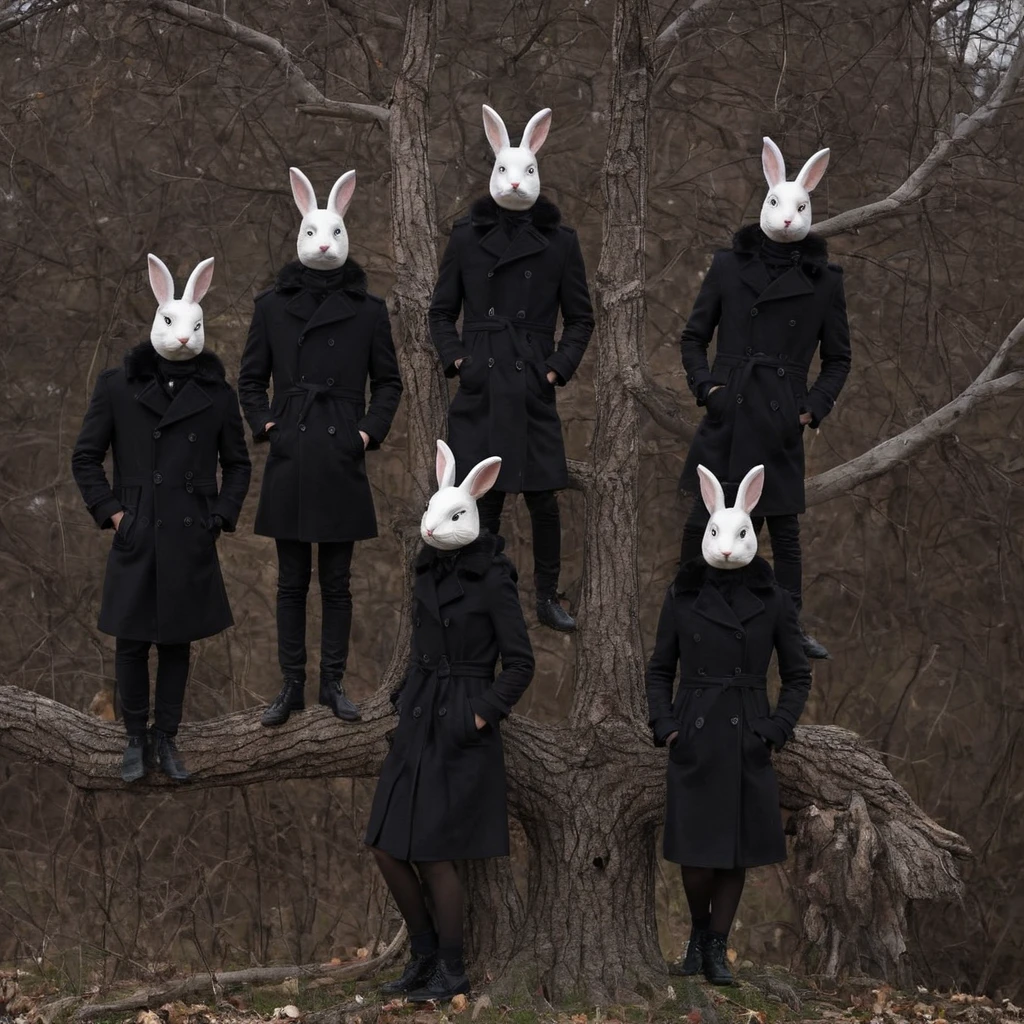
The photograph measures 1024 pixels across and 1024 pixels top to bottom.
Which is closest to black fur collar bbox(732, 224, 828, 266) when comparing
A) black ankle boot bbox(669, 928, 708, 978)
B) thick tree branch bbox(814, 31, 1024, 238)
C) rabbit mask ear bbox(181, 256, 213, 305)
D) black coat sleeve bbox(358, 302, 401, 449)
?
thick tree branch bbox(814, 31, 1024, 238)

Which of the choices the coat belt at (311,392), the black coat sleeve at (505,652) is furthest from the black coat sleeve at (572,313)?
the black coat sleeve at (505,652)

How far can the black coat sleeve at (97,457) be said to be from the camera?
8031 mm

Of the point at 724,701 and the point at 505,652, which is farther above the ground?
the point at 505,652

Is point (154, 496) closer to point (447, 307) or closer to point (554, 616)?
point (447, 307)

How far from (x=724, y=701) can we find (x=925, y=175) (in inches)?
126

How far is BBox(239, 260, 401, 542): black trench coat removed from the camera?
8.16 metres

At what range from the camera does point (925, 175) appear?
30.8ft

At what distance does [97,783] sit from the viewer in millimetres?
8656

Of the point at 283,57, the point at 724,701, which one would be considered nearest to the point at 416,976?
the point at 724,701

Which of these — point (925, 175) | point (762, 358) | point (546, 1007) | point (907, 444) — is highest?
point (925, 175)

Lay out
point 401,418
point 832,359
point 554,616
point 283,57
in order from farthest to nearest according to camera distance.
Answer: point 401,418, point 283,57, point 554,616, point 832,359

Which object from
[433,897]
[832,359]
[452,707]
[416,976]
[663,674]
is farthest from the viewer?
[832,359]

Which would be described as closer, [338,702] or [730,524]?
[730,524]

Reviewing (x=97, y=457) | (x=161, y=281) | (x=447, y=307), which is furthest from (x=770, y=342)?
(x=97, y=457)
